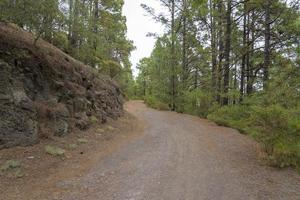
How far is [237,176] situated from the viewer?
20.0ft

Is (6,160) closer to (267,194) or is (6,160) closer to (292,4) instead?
(267,194)

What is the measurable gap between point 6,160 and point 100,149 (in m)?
2.89

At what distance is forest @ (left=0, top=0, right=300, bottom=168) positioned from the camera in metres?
7.12

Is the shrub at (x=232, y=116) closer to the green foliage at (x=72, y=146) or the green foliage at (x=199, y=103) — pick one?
the green foliage at (x=199, y=103)

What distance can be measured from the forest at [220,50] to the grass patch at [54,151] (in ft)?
11.6

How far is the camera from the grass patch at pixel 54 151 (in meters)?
7.21

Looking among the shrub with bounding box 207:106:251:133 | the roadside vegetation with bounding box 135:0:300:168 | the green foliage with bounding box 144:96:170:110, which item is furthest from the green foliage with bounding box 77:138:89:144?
the green foliage with bounding box 144:96:170:110

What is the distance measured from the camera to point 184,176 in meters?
6.10

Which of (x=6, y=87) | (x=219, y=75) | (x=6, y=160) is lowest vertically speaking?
(x=6, y=160)

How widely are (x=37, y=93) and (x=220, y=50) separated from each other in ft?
42.6

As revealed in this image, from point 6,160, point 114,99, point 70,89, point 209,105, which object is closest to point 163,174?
point 6,160

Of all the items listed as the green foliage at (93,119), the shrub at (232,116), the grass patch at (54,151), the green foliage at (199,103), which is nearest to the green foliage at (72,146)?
the grass patch at (54,151)

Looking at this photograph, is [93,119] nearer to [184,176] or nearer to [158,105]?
[184,176]

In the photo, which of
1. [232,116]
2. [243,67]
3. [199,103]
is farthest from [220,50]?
[232,116]
